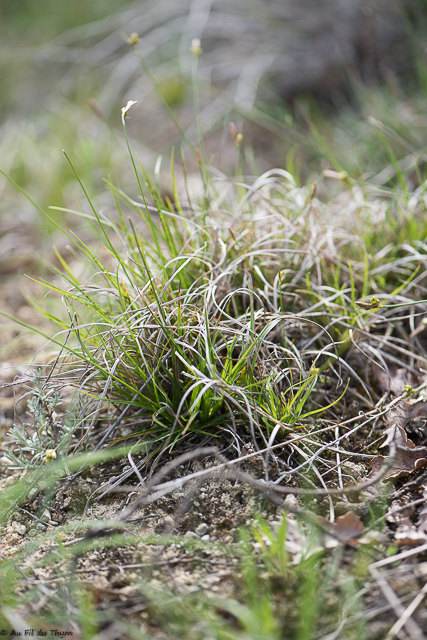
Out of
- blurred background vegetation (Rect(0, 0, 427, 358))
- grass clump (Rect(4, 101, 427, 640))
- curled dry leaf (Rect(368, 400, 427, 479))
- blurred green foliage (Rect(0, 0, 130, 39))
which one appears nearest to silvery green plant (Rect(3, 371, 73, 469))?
grass clump (Rect(4, 101, 427, 640))

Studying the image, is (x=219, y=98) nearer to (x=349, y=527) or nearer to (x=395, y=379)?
(x=395, y=379)

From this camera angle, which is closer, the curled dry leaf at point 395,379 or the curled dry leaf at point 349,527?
the curled dry leaf at point 349,527

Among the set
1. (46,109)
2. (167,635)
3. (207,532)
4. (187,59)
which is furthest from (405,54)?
(167,635)

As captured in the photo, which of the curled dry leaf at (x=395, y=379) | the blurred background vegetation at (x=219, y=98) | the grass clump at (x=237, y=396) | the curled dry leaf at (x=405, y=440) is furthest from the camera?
the blurred background vegetation at (x=219, y=98)

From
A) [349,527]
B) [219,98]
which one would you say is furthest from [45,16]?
[349,527]

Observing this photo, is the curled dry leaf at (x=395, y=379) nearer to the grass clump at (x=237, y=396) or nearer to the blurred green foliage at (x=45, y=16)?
the grass clump at (x=237, y=396)

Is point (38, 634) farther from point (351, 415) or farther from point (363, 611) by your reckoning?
point (351, 415)

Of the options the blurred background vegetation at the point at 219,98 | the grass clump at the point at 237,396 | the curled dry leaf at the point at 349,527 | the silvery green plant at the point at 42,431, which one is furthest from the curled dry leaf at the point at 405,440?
the blurred background vegetation at the point at 219,98

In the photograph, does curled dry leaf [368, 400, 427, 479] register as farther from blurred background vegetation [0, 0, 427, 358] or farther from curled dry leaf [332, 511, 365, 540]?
blurred background vegetation [0, 0, 427, 358]
